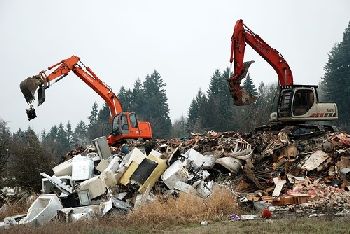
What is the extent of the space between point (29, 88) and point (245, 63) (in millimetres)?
8026

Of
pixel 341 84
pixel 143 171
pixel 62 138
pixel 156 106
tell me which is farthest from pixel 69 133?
pixel 143 171

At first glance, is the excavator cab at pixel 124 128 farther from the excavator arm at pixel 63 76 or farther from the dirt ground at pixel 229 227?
the dirt ground at pixel 229 227

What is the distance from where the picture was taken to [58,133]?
81188 millimetres

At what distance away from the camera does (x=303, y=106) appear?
16.8m

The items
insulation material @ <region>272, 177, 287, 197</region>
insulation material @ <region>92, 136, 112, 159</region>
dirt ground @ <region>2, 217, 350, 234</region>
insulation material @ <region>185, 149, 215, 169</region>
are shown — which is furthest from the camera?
insulation material @ <region>92, 136, 112, 159</region>

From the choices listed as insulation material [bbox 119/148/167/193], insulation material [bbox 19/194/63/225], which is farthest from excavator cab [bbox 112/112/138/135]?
insulation material [bbox 19/194/63/225]

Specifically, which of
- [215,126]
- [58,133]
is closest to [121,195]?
[215,126]

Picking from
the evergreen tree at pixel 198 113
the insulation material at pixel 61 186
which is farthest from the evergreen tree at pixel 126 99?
the insulation material at pixel 61 186

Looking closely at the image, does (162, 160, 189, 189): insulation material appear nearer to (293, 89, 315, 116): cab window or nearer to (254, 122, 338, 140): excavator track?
(254, 122, 338, 140): excavator track

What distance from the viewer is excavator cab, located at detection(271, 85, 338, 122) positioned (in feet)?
54.7

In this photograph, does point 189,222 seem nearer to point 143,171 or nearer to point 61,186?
point 143,171

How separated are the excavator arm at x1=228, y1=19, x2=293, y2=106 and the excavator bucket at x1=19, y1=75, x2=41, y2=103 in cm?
727

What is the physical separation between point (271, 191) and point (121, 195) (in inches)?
168

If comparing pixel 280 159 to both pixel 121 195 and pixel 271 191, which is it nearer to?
pixel 271 191
